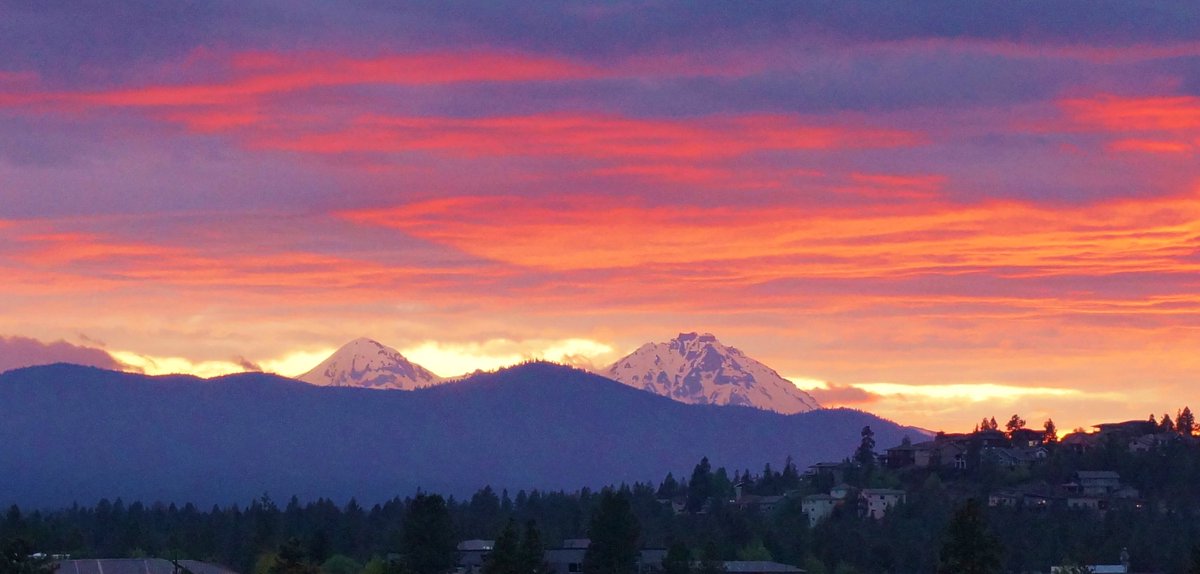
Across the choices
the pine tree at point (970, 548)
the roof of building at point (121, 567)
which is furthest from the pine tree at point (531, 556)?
the pine tree at point (970, 548)

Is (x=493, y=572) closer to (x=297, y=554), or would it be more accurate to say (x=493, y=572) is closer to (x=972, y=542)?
(x=297, y=554)

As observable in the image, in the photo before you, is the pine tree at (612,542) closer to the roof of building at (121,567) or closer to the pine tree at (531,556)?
the pine tree at (531,556)

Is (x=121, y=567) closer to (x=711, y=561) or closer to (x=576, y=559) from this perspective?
(x=576, y=559)

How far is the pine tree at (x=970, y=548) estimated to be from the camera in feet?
354

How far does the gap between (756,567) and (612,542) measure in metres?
23.7

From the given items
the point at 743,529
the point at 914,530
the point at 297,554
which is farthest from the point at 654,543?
A: the point at 297,554

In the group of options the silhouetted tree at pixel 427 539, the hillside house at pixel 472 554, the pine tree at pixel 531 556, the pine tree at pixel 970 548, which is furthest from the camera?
the hillside house at pixel 472 554

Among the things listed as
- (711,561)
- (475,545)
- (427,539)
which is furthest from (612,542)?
(475,545)

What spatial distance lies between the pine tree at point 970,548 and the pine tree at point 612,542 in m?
37.0

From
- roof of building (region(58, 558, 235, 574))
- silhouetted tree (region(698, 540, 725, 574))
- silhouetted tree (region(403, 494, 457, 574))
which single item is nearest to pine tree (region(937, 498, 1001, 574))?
silhouetted tree (region(698, 540, 725, 574))

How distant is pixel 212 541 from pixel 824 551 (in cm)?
5671

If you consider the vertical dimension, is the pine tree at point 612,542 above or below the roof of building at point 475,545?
below

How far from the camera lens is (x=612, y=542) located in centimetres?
14250

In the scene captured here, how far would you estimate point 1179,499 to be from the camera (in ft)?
649
